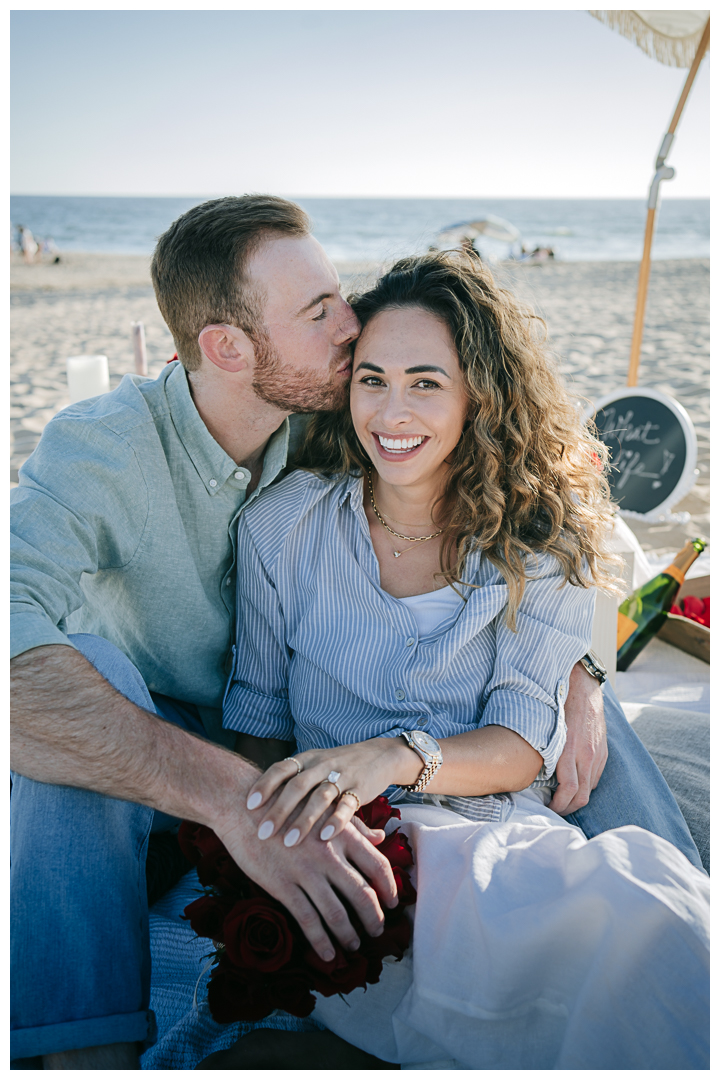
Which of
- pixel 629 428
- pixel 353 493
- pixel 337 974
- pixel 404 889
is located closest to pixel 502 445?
pixel 353 493

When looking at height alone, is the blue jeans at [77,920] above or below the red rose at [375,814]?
below

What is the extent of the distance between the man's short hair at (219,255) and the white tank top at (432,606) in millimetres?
932

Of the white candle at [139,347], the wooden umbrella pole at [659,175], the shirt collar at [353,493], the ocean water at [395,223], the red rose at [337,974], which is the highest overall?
the ocean water at [395,223]

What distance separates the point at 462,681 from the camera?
6.57ft

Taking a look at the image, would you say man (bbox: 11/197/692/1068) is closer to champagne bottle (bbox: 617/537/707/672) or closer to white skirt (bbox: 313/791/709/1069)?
white skirt (bbox: 313/791/709/1069)

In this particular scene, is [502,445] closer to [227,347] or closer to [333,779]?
[227,347]

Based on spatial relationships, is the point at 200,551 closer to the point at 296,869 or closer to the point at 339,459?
the point at 339,459

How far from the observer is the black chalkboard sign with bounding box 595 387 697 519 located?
4.58 m

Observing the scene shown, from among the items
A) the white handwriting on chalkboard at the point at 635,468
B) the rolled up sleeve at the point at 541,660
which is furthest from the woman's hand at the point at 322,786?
the white handwriting on chalkboard at the point at 635,468

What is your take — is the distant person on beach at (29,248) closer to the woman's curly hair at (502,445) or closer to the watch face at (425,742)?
the woman's curly hair at (502,445)

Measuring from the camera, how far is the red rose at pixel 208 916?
4.60 ft

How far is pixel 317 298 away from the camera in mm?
2166

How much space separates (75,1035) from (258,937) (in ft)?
1.30

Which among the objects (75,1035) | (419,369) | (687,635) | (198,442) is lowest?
(75,1035)
